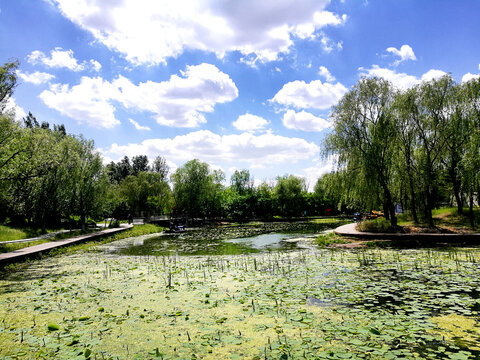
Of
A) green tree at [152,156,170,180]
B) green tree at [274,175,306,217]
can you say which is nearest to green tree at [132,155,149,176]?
green tree at [152,156,170,180]

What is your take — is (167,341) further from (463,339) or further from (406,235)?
(406,235)

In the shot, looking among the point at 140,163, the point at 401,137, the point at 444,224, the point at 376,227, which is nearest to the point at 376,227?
the point at 376,227

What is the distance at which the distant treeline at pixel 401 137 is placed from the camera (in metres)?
19.5

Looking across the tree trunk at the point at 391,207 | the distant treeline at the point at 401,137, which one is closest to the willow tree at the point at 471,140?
the distant treeline at the point at 401,137

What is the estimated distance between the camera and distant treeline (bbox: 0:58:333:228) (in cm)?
1670

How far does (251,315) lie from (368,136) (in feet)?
58.2

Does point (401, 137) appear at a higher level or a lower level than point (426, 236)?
higher

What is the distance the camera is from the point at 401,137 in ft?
69.1

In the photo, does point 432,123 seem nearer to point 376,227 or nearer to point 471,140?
point 471,140

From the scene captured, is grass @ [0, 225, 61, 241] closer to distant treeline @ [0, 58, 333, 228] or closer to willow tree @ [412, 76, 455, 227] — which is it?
distant treeline @ [0, 58, 333, 228]

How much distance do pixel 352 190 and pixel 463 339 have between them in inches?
657

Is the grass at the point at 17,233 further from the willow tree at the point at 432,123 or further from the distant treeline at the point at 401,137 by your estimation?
the willow tree at the point at 432,123

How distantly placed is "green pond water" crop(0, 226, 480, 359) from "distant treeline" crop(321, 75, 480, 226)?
1054cm

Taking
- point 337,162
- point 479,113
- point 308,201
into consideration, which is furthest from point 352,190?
point 308,201
